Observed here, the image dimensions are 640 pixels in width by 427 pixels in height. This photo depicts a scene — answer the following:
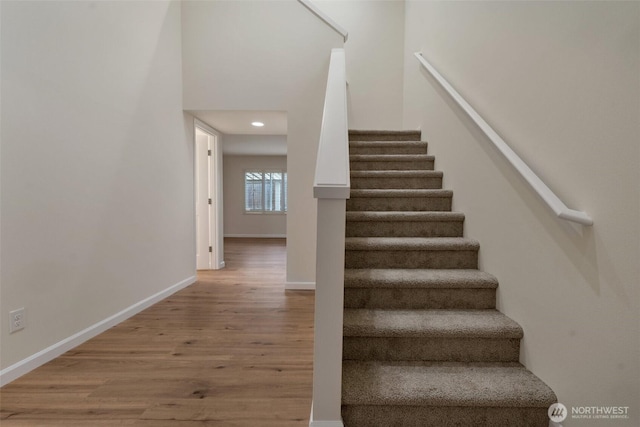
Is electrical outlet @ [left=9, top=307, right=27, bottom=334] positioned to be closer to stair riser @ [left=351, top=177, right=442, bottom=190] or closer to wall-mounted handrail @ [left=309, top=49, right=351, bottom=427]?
wall-mounted handrail @ [left=309, top=49, right=351, bottom=427]

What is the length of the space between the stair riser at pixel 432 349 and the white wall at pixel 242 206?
774 centimetres

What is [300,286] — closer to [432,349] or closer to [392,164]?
[392,164]

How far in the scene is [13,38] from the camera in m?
1.76

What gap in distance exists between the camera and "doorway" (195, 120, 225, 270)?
457cm

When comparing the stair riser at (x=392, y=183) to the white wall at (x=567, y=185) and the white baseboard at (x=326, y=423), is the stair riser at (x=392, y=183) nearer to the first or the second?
the white wall at (x=567, y=185)

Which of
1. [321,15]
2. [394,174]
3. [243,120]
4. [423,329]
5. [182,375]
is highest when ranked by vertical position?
[321,15]

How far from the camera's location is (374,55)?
438 centimetres

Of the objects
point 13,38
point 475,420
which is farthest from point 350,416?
point 13,38

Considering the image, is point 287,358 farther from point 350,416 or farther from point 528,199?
point 528,199

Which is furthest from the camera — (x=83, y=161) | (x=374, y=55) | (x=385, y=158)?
(x=374, y=55)

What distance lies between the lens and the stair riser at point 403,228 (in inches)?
86.3

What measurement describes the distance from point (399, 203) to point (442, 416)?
1.43m

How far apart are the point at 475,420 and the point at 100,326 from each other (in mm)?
2571

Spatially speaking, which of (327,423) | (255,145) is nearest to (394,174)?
(327,423)
